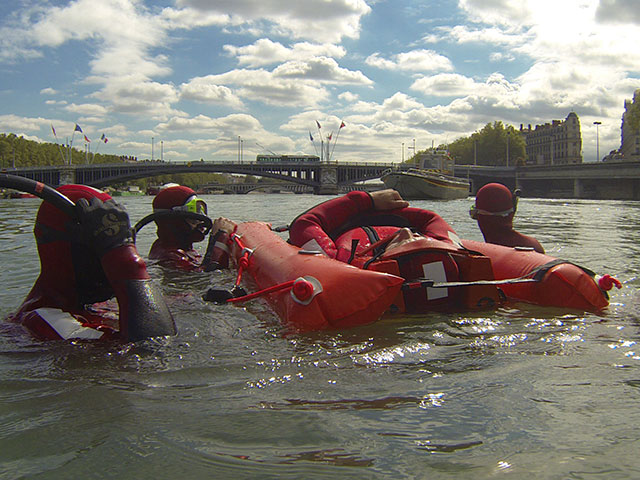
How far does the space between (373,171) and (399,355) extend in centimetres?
8479

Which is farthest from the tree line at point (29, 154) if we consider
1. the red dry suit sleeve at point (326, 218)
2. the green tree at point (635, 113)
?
the red dry suit sleeve at point (326, 218)

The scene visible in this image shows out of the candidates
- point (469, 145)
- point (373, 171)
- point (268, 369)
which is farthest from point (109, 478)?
point (469, 145)

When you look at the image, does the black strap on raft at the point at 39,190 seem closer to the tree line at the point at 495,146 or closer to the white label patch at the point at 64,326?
the white label patch at the point at 64,326

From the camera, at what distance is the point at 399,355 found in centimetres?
365

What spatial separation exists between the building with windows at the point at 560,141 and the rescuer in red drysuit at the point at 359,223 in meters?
134

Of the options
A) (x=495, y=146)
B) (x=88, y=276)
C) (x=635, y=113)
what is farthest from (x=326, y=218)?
(x=495, y=146)

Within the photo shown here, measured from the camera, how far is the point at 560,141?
139750 millimetres

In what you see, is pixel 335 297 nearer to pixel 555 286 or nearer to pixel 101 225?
pixel 101 225

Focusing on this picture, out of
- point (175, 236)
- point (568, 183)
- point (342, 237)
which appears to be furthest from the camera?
point (568, 183)

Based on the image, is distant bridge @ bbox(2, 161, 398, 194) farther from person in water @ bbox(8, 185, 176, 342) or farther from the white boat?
person in water @ bbox(8, 185, 176, 342)

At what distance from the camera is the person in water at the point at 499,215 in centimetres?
697

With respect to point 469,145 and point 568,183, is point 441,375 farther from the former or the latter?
point 469,145

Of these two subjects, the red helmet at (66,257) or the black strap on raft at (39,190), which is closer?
the black strap on raft at (39,190)

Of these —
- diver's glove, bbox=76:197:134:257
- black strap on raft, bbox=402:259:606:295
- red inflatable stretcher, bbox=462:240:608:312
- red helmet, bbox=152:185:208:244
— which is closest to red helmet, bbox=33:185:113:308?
diver's glove, bbox=76:197:134:257
